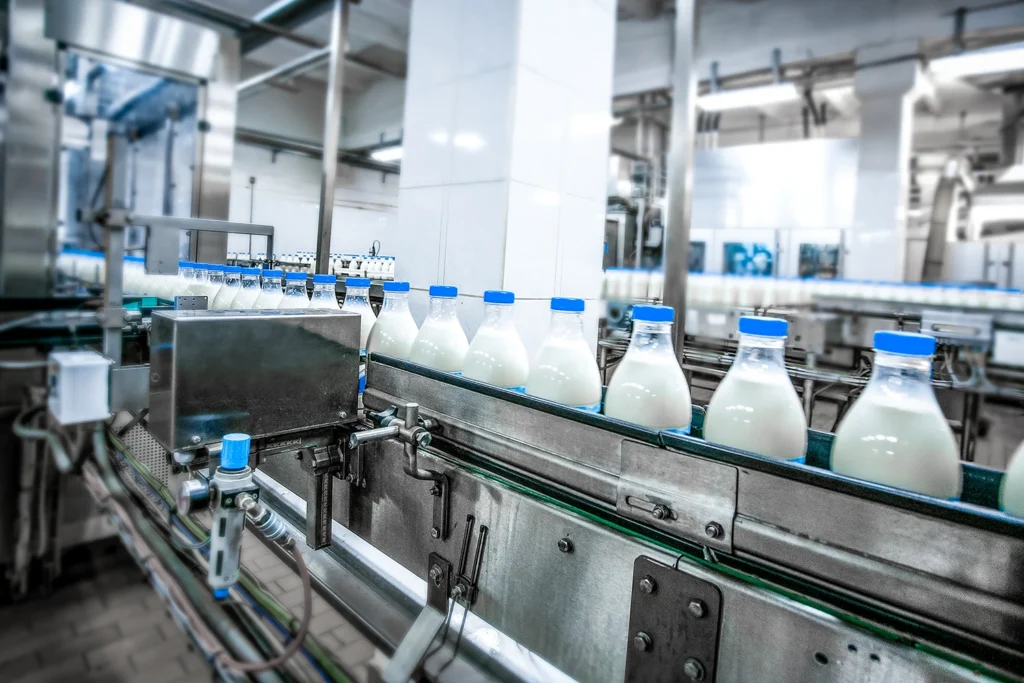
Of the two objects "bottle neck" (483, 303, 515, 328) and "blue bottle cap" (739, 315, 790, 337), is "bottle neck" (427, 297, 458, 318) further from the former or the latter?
"blue bottle cap" (739, 315, 790, 337)

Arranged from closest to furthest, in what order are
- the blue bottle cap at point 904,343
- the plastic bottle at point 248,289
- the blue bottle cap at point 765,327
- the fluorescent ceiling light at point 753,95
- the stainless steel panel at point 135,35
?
the blue bottle cap at point 904,343
the blue bottle cap at point 765,327
the plastic bottle at point 248,289
the stainless steel panel at point 135,35
the fluorescent ceiling light at point 753,95

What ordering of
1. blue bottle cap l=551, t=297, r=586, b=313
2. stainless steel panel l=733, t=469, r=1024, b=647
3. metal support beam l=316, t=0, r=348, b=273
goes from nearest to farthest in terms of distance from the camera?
stainless steel panel l=733, t=469, r=1024, b=647
blue bottle cap l=551, t=297, r=586, b=313
metal support beam l=316, t=0, r=348, b=273

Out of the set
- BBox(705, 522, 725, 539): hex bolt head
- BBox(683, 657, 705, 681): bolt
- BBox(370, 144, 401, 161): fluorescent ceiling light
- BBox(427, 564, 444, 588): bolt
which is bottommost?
BBox(427, 564, 444, 588): bolt

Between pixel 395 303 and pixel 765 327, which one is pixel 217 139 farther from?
pixel 765 327

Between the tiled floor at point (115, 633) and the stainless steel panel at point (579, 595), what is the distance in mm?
115

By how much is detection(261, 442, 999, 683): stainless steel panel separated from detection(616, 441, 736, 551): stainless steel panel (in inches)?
1.7

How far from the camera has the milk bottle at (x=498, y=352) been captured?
960mm

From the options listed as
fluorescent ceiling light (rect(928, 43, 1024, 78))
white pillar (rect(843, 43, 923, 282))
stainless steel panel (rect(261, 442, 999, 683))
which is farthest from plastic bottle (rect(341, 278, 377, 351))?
white pillar (rect(843, 43, 923, 282))

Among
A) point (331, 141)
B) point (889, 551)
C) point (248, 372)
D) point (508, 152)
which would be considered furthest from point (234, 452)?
point (331, 141)

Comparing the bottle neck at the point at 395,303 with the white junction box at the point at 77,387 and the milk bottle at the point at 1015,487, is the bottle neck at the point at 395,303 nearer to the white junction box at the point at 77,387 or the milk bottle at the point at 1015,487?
the white junction box at the point at 77,387

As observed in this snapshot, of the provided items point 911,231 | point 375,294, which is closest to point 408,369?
point 375,294

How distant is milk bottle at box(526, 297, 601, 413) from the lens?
0.87 m

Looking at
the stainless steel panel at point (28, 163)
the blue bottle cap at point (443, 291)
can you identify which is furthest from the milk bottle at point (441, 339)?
the stainless steel panel at point (28, 163)

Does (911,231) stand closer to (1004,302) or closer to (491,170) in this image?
(1004,302)
